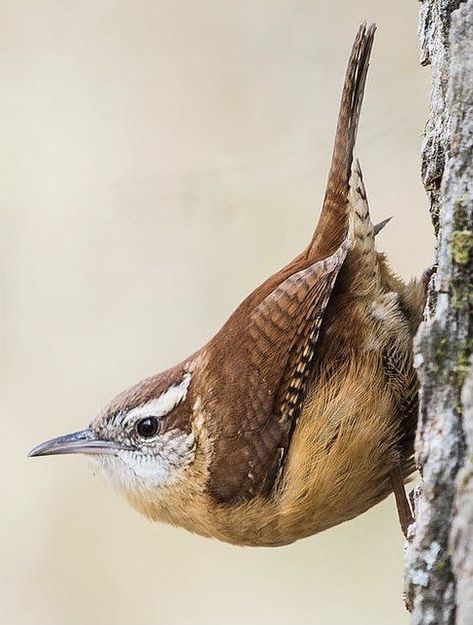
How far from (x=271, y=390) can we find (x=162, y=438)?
65cm

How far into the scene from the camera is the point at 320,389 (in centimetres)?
316

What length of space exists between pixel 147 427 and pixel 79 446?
0.31 meters

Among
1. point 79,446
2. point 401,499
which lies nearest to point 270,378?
point 401,499

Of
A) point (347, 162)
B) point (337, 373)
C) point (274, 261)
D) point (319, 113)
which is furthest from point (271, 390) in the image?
point (319, 113)

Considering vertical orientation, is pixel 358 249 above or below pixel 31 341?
below

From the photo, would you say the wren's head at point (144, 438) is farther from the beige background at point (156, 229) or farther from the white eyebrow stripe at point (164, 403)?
the beige background at point (156, 229)

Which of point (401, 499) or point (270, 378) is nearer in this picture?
point (401, 499)

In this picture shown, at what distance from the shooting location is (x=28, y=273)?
19.3 feet

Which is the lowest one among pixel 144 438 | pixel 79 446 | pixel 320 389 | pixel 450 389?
pixel 450 389

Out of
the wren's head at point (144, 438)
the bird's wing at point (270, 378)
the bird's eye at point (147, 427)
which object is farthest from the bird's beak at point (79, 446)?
the bird's wing at point (270, 378)

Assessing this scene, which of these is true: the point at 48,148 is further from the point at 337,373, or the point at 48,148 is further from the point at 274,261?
the point at 337,373

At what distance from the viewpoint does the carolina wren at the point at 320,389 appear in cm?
309

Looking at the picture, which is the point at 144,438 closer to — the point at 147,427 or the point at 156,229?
the point at 147,427

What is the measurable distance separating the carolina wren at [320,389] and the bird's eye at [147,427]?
0.29m
